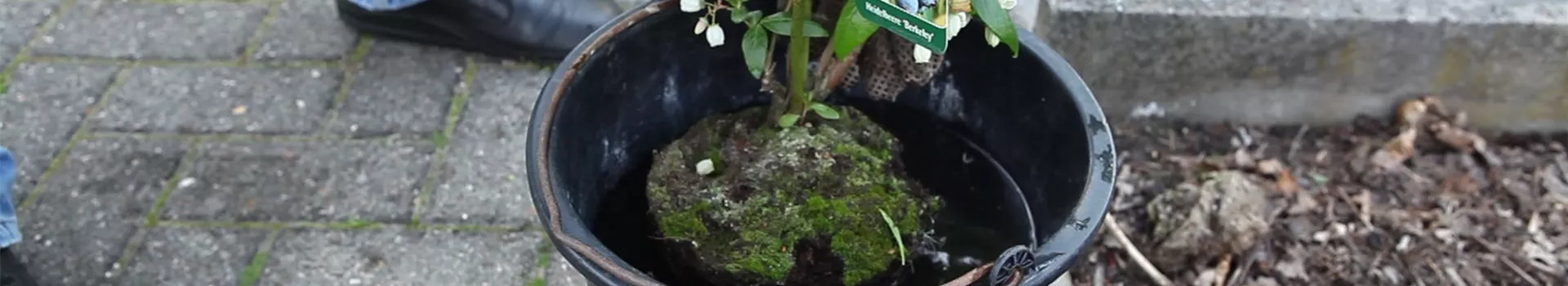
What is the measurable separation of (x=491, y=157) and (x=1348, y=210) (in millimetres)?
1190

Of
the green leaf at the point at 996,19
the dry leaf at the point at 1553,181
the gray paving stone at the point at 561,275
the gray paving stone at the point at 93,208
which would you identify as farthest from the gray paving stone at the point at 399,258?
the dry leaf at the point at 1553,181

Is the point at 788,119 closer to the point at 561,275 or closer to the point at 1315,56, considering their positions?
the point at 561,275

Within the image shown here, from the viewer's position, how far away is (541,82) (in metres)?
1.80

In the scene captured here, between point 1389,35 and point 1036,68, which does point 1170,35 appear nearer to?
point 1389,35

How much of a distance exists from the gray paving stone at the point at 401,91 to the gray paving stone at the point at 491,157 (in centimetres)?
5

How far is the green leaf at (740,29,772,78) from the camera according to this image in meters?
0.91

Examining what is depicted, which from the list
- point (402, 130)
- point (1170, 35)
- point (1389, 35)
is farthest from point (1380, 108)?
point (402, 130)

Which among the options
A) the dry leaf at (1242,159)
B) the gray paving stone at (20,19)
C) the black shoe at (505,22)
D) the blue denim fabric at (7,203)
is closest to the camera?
the blue denim fabric at (7,203)

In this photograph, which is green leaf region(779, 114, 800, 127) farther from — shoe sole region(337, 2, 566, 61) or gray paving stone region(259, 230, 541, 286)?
shoe sole region(337, 2, 566, 61)

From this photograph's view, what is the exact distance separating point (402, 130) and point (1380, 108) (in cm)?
144

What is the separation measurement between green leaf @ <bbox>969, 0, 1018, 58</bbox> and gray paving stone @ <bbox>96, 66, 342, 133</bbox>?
1.22 meters

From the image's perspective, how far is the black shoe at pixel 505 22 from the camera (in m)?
1.77

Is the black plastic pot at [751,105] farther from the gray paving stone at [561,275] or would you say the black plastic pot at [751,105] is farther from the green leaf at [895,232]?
the gray paving stone at [561,275]

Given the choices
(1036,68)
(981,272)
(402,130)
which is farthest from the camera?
(402,130)
